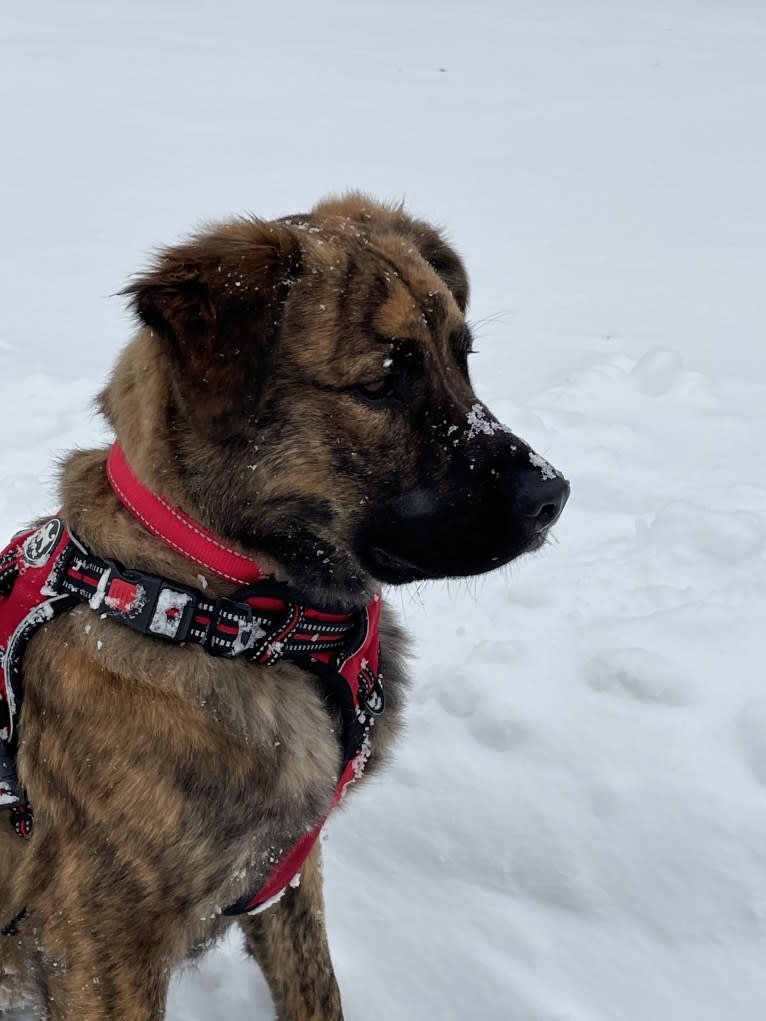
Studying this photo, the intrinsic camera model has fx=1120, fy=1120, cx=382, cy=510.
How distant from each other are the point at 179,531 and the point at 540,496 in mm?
781

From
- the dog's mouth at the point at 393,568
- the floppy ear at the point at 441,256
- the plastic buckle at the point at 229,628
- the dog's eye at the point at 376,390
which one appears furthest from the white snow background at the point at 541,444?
the plastic buckle at the point at 229,628

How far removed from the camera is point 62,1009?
96.7 inches

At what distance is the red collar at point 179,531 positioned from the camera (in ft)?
7.78

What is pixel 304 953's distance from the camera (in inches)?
116

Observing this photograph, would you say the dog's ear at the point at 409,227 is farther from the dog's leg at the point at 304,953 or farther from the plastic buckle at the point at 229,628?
the dog's leg at the point at 304,953

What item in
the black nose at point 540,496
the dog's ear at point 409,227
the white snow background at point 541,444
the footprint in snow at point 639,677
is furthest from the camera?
the footprint in snow at point 639,677

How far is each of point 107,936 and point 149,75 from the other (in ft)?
43.3

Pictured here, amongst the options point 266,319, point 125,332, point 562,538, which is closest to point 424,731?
point 562,538

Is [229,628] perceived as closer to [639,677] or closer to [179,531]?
[179,531]

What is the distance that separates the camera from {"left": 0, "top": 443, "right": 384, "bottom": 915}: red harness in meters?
2.32

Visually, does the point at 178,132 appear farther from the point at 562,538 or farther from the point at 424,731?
the point at 424,731

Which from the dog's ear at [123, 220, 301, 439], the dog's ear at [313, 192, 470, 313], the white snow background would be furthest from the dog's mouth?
the white snow background

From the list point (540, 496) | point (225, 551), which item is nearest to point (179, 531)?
point (225, 551)

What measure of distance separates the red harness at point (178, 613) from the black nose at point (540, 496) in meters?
0.47
